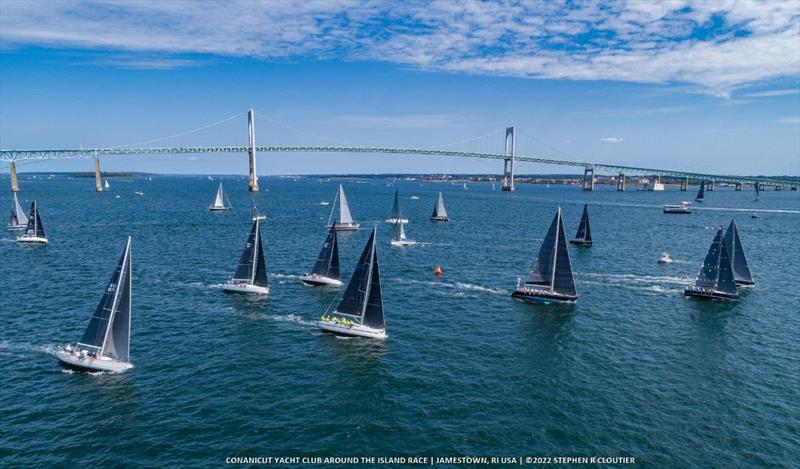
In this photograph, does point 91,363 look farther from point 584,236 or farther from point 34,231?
point 584,236

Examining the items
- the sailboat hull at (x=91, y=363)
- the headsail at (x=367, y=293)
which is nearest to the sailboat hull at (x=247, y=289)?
the headsail at (x=367, y=293)

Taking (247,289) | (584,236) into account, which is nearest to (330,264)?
(247,289)

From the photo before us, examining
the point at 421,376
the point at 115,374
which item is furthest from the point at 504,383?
the point at 115,374

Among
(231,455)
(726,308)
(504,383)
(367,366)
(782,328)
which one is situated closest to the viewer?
(231,455)

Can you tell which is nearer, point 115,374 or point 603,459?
point 603,459

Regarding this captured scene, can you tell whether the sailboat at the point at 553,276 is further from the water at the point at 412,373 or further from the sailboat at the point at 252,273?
the sailboat at the point at 252,273

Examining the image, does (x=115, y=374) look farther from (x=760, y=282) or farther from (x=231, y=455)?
(x=760, y=282)

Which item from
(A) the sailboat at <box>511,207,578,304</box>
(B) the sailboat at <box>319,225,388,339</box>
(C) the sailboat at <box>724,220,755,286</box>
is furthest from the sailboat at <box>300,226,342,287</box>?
(C) the sailboat at <box>724,220,755,286</box>
